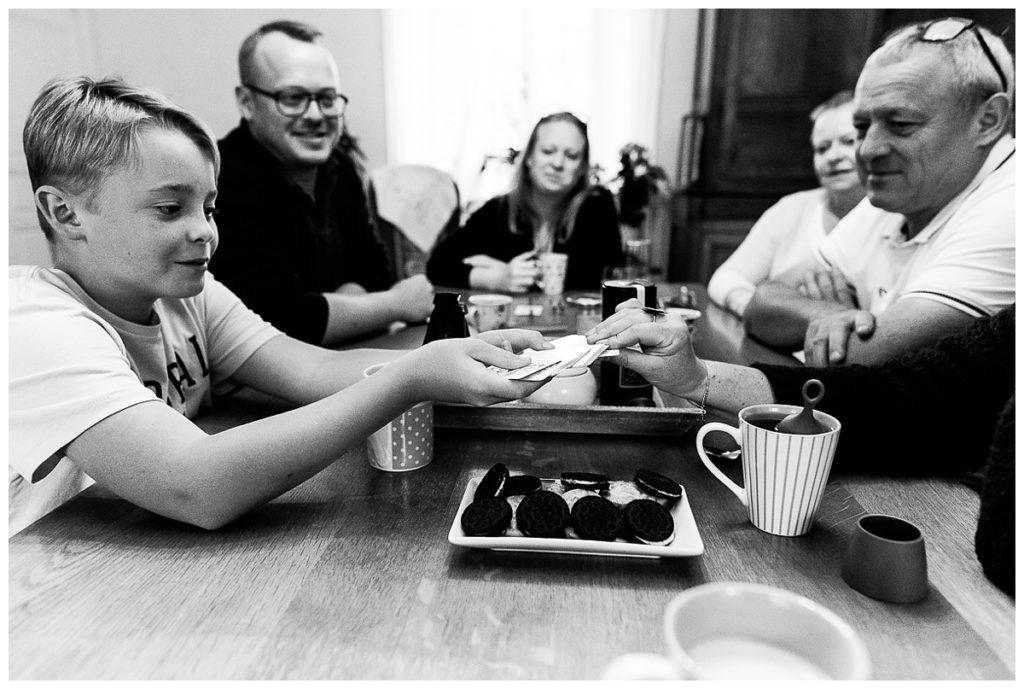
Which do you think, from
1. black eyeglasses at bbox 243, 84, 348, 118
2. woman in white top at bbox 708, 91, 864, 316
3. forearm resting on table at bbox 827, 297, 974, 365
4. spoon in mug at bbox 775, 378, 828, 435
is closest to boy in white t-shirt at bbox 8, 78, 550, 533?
spoon in mug at bbox 775, 378, 828, 435

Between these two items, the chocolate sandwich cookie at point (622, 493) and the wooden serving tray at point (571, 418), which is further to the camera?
the wooden serving tray at point (571, 418)

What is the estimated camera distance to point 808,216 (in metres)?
2.65

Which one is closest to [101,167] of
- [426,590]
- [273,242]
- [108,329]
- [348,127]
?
[108,329]

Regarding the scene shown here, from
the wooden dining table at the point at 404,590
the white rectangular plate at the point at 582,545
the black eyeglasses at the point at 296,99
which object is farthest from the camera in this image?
the black eyeglasses at the point at 296,99

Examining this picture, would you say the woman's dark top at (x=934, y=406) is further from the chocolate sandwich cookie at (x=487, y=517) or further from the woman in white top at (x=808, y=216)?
the woman in white top at (x=808, y=216)

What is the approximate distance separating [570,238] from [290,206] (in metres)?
1.35

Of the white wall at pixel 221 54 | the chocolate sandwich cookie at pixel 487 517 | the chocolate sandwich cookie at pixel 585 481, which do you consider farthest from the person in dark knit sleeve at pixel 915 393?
the white wall at pixel 221 54

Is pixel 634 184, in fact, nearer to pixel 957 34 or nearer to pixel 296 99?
pixel 296 99

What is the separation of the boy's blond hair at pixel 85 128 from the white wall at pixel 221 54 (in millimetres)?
3618

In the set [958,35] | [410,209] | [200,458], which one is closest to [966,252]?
[958,35]

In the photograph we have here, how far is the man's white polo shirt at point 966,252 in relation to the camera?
1.26 meters

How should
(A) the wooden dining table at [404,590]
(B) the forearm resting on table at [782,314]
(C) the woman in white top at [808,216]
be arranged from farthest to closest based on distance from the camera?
(C) the woman in white top at [808,216] → (B) the forearm resting on table at [782,314] → (A) the wooden dining table at [404,590]

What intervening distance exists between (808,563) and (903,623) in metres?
0.11

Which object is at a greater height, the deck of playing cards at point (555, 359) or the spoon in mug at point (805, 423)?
the deck of playing cards at point (555, 359)
